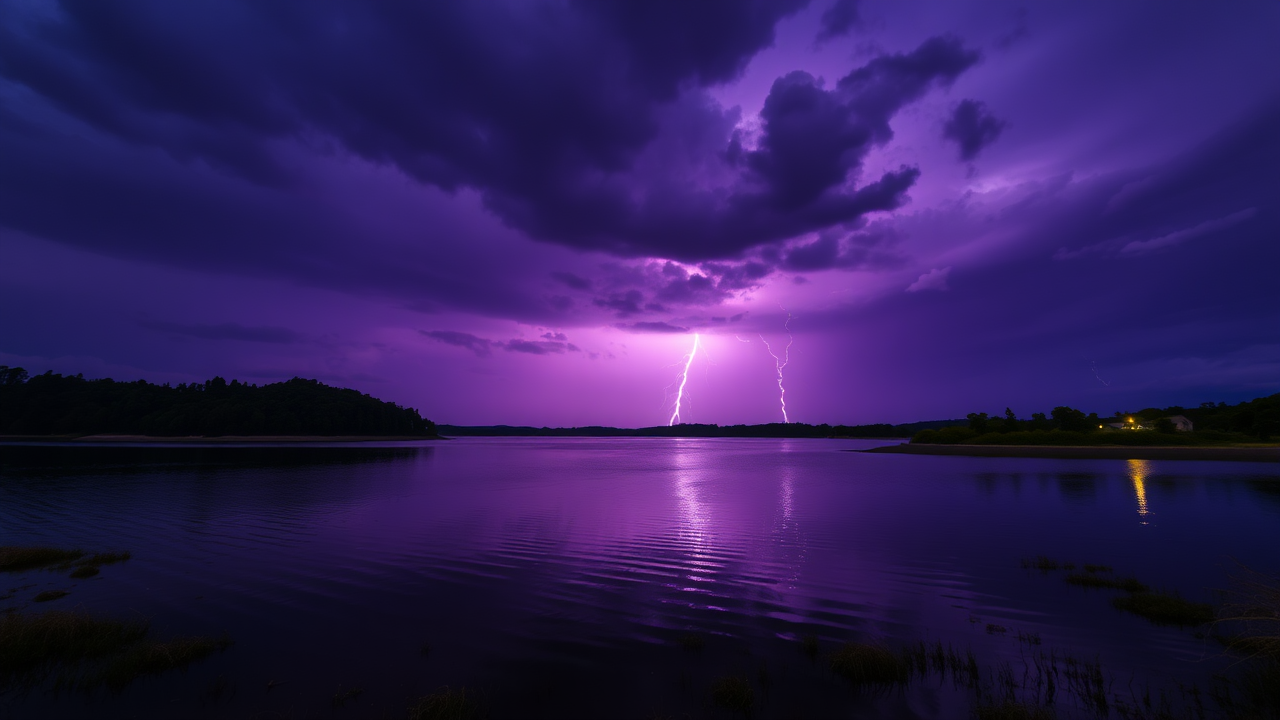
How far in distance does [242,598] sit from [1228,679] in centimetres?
2430

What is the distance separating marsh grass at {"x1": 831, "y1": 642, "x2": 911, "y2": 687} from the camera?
9562 mm

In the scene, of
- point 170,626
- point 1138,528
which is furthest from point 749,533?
point 170,626

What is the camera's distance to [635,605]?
1421 centimetres

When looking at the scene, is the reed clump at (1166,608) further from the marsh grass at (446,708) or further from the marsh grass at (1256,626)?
the marsh grass at (446,708)

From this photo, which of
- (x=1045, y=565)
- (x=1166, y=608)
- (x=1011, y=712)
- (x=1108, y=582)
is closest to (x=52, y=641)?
(x=1011, y=712)

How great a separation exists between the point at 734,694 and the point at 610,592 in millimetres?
7387

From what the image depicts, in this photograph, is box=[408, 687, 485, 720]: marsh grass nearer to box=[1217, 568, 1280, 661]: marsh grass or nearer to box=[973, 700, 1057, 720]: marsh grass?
box=[973, 700, 1057, 720]: marsh grass

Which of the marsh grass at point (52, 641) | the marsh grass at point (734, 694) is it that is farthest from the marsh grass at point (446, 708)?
the marsh grass at point (52, 641)

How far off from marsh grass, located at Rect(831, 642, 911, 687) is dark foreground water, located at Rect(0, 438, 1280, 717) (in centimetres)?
37

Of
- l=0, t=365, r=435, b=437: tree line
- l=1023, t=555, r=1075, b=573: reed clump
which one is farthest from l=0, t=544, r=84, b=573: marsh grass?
l=0, t=365, r=435, b=437: tree line

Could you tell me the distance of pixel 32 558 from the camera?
18359 millimetres

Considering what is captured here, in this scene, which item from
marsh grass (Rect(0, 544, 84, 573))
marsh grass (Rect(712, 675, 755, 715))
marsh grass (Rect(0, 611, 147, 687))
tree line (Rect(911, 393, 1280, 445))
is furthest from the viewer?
tree line (Rect(911, 393, 1280, 445))

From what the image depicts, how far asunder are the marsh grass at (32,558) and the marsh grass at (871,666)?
27142 millimetres

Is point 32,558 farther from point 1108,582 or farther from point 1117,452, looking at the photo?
point 1117,452
